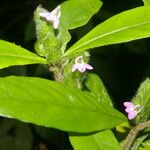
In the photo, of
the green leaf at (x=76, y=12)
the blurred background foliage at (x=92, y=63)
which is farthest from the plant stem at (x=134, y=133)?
the blurred background foliage at (x=92, y=63)

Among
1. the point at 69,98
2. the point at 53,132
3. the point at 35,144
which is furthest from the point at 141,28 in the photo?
the point at 35,144

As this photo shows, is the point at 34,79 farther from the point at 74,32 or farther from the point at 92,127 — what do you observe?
the point at 74,32

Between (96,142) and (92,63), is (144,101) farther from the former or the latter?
(92,63)

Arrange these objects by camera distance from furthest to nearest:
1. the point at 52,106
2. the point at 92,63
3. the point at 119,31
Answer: the point at 92,63 < the point at 119,31 < the point at 52,106

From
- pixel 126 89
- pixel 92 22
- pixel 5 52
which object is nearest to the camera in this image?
pixel 5 52

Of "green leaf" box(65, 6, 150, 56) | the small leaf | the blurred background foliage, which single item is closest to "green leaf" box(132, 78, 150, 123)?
"green leaf" box(65, 6, 150, 56)

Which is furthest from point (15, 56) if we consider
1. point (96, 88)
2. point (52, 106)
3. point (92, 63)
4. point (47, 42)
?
point (92, 63)
